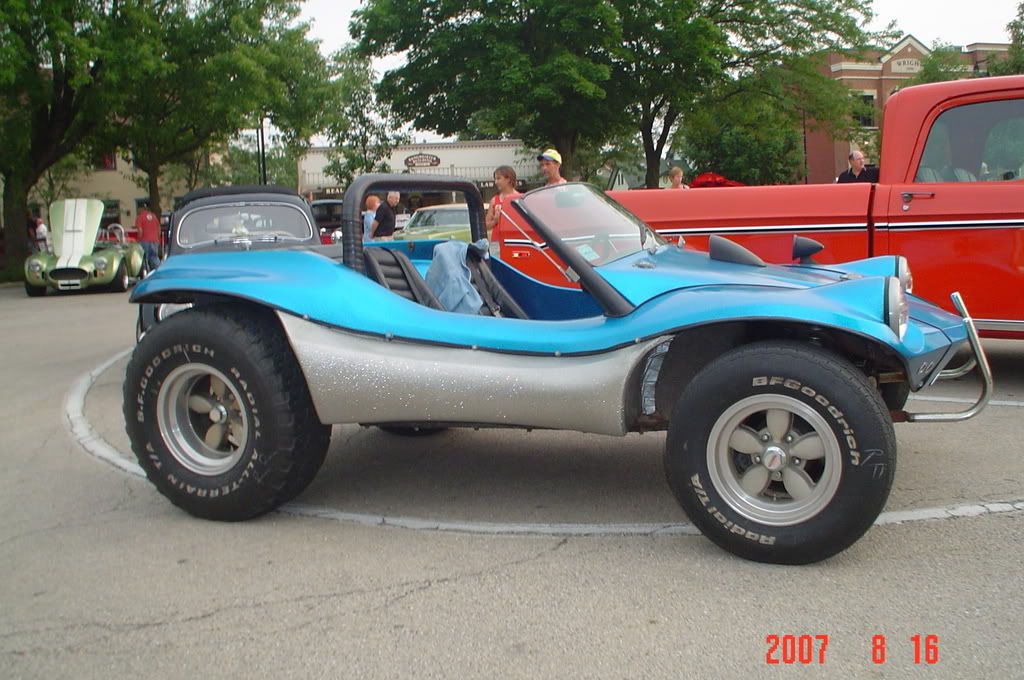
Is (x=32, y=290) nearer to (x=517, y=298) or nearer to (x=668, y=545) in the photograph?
(x=517, y=298)

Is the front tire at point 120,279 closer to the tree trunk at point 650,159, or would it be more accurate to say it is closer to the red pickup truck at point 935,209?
the red pickup truck at point 935,209

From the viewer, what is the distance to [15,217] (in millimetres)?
25609

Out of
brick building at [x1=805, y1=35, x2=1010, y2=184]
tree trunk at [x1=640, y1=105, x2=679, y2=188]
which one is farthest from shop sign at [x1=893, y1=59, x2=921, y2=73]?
tree trunk at [x1=640, y1=105, x2=679, y2=188]

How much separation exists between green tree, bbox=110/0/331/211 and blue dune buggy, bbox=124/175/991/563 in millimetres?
20406

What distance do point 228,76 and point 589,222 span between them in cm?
2224

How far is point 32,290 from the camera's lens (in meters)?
18.4

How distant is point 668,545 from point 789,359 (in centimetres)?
87

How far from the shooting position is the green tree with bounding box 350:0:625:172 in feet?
82.0

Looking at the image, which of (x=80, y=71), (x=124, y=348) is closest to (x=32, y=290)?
(x=80, y=71)

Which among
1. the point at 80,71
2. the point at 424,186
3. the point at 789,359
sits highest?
the point at 80,71

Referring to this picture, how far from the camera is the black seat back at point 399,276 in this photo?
14.3 feet

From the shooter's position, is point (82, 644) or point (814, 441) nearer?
point (82, 644)
